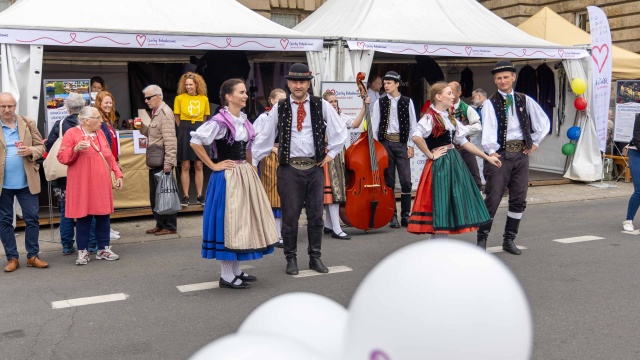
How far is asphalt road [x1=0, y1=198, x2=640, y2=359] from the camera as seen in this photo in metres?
4.14

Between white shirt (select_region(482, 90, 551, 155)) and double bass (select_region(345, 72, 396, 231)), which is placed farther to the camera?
double bass (select_region(345, 72, 396, 231))

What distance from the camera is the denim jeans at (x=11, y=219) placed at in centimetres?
600

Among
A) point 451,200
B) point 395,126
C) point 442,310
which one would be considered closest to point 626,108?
point 395,126

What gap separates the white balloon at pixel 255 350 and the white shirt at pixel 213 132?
3626 mm

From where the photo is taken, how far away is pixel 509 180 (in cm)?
649

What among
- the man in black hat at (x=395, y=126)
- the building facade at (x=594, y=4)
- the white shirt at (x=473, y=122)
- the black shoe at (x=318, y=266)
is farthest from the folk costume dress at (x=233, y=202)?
the building facade at (x=594, y=4)

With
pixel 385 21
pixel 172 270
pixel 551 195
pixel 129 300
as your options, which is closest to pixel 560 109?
pixel 551 195

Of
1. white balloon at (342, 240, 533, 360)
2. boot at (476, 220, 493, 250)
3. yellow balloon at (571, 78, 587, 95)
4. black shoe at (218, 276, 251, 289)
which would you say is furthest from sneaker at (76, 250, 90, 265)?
yellow balloon at (571, 78, 587, 95)

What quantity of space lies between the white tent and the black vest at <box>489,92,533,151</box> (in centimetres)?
376

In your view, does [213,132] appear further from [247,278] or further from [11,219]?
[11,219]

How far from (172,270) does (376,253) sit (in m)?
2.04

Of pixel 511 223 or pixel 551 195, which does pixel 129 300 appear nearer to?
pixel 511 223

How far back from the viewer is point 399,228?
8188 mm

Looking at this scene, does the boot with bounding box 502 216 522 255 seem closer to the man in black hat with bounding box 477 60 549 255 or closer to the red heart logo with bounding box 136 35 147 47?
the man in black hat with bounding box 477 60 549 255
